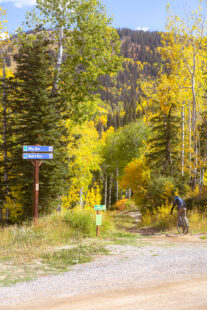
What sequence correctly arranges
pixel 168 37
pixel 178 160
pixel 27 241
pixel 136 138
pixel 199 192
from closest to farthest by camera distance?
pixel 27 241 < pixel 199 192 < pixel 168 37 < pixel 178 160 < pixel 136 138

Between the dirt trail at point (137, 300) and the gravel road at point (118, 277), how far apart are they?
0.11 feet

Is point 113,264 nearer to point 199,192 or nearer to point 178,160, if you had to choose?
point 199,192

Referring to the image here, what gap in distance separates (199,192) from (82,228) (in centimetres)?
808

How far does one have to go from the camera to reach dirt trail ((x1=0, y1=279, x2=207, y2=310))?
4703mm

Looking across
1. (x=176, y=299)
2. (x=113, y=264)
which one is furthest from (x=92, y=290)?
(x=113, y=264)

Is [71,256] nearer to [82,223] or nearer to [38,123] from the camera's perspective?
[82,223]

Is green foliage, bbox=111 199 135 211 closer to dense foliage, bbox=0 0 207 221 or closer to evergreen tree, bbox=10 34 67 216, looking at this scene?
dense foliage, bbox=0 0 207 221

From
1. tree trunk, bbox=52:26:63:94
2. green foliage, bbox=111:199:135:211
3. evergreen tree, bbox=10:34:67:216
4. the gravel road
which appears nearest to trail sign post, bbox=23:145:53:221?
evergreen tree, bbox=10:34:67:216

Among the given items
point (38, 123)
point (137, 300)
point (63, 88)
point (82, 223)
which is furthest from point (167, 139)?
point (137, 300)

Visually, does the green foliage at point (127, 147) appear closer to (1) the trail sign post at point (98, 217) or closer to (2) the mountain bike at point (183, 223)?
(2) the mountain bike at point (183, 223)

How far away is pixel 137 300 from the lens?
499 centimetres

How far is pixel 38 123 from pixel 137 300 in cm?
1416

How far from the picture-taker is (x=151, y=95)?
2425 cm

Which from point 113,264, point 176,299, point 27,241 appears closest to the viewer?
point 176,299
